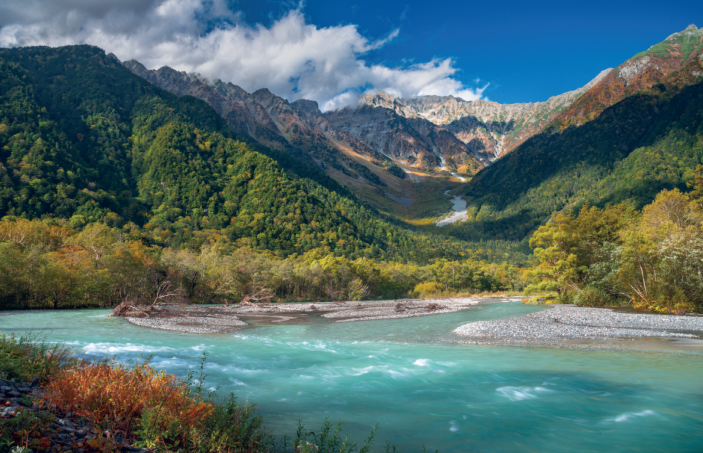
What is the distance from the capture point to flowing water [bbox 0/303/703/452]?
36.8 feet

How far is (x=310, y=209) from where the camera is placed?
193 m

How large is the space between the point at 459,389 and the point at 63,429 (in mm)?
13908

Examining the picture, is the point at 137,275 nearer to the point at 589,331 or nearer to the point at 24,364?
the point at 24,364

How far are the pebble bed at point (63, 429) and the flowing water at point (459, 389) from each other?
17.3 feet

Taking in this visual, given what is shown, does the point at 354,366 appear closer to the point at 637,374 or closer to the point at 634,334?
the point at 637,374

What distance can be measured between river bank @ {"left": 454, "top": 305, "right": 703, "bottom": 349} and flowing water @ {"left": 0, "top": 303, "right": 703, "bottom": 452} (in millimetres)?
3003

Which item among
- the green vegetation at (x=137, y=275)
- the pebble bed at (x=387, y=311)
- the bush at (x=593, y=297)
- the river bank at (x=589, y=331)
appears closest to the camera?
the river bank at (x=589, y=331)

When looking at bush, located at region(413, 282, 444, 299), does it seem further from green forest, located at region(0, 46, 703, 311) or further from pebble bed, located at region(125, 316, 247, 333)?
pebble bed, located at region(125, 316, 247, 333)

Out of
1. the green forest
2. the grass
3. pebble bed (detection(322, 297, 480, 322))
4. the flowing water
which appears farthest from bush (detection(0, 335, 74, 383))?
pebble bed (detection(322, 297, 480, 322))

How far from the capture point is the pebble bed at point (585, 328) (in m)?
26.8

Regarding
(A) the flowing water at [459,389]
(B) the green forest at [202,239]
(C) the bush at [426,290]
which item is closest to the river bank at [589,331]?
(A) the flowing water at [459,389]

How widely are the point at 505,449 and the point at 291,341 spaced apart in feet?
66.7

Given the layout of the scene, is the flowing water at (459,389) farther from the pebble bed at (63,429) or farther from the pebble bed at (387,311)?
the pebble bed at (387,311)

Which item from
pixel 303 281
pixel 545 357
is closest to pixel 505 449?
pixel 545 357
